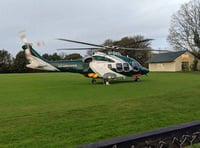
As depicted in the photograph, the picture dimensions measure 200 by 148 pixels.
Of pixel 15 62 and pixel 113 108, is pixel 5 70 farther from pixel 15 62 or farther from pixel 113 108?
pixel 113 108

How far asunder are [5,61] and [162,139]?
76.1m

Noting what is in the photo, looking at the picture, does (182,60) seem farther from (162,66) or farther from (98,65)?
(98,65)

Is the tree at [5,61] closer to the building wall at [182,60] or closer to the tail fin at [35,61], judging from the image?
the building wall at [182,60]

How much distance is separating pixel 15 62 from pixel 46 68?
170 ft

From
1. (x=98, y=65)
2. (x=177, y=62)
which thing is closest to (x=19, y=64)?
(x=177, y=62)

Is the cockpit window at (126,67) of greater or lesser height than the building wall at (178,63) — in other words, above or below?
below

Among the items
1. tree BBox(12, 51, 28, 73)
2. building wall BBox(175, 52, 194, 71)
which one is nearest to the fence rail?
building wall BBox(175, 52, 194, 71)

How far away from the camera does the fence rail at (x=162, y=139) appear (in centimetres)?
311

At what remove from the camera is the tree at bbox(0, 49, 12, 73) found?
70812mm

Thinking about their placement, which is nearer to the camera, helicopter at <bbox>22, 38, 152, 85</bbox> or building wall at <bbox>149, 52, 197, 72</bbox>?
helicopter at <bbox>22, 38, 152, 85</bbox>

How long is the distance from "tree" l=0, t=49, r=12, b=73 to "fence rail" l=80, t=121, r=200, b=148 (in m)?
70.9

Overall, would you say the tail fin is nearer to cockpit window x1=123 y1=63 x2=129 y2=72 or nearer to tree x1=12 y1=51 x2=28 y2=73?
cockpit window x1=123 y1=63 x2=129 y2=72

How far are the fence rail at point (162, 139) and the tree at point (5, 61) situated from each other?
70910 mm

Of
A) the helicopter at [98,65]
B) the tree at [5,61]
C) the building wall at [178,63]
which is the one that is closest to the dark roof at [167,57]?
the building wall at [178,63]
